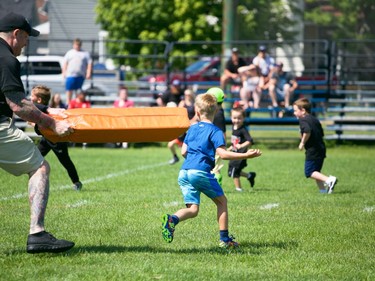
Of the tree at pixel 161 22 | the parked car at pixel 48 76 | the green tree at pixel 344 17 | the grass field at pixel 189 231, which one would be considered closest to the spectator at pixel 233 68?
the parked car at pixel 48 76

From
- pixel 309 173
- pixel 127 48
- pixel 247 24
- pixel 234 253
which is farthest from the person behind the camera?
pixel 127 48

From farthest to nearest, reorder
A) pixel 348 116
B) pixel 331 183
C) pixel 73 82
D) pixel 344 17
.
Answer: pixel 344 17
pixel 348 116
pixel 73 82
pixel 331 183

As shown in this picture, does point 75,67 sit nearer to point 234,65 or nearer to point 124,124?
point 234,65

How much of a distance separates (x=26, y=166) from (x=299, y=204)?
5120mm

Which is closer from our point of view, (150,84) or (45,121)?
(45,121)

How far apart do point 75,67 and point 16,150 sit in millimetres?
14942

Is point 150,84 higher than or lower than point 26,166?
lower

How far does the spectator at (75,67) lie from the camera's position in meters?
21.4

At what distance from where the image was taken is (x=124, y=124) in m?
7.09

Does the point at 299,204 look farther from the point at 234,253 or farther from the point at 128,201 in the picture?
the point at 234,253

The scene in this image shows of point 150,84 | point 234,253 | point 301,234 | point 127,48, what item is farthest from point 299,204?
point 127,48

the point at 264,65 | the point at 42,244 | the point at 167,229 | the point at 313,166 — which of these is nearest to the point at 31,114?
the point at 42,244

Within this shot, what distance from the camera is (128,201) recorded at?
10977 mm

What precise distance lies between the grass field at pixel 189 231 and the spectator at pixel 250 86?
24.3ft
